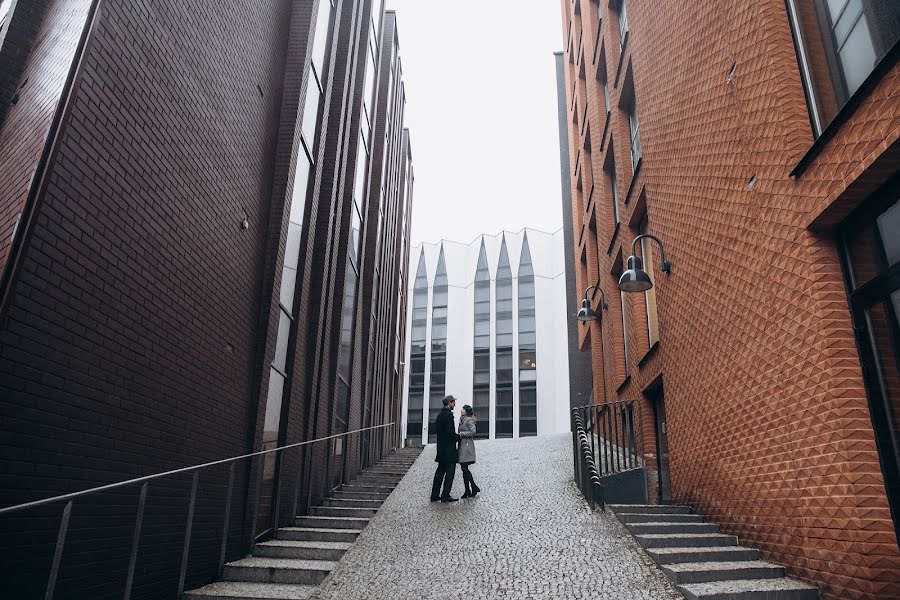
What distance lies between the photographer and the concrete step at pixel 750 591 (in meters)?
4.98

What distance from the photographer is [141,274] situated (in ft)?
17.9

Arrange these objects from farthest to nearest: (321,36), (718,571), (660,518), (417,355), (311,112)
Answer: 1. (417,355)
2. (321,36)
3. (311,112)
4. (660,518)
5. (718,571)

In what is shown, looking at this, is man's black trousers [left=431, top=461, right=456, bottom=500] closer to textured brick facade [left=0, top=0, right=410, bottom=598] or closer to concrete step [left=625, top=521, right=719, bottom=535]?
textured brick facade [left=0, top=0, right=410, bottom=598]

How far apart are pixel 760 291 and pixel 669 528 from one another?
2896 millimetres

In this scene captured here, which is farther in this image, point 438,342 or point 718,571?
point 438,342

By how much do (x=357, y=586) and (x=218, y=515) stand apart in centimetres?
185

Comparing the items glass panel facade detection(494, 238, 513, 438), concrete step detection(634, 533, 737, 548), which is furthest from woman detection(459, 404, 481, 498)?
glass panel facade detection(494, 238, 513, 438)

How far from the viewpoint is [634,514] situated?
7.75 meters

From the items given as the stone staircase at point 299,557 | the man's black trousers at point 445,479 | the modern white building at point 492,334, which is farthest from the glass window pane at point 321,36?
the modern white building at point 492,334

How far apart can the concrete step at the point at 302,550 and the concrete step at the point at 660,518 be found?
130 inches

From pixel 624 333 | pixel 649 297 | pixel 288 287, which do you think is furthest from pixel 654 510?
pixel 624 333

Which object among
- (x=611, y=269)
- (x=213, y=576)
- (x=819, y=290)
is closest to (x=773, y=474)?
(x=819, y=290)

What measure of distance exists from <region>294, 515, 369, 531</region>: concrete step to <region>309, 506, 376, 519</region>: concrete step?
41 centimetres

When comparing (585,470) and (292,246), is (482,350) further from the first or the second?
(585,470)
